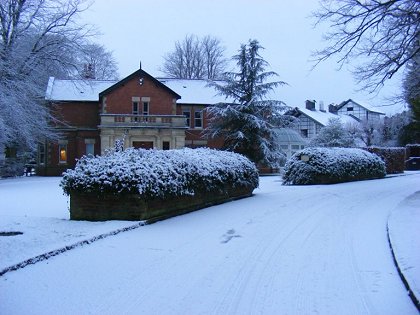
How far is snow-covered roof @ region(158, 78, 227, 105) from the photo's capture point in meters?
43.8

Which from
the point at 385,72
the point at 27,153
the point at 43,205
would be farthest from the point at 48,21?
the point at 385,72

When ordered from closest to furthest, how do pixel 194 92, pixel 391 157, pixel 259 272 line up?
pixel 259 272 → pixel 391 157 → pixel 194 92

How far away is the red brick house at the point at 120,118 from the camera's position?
3859 cm

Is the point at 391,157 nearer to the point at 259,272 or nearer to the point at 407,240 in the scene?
the point at 407,240

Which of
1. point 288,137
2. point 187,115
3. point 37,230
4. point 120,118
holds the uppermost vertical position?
point 187,115

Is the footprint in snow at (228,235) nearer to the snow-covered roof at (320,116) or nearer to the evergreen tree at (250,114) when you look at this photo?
the evergreen tree at (250,114)

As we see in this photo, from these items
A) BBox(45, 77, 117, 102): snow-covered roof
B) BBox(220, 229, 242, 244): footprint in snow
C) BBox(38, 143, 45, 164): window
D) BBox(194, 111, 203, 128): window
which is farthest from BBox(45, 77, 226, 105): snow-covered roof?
BBox(220, 229, 242, 244): footprint in snow

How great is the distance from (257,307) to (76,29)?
29.6 m

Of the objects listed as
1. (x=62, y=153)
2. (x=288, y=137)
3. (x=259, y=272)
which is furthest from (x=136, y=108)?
(x=259, y=272)

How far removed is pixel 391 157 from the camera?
32438 millimetres

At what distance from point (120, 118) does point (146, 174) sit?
28498 millimetres

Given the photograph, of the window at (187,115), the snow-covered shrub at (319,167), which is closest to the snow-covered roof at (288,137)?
the window at (187,115)

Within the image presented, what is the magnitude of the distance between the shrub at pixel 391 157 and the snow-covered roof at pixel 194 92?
51.8ft

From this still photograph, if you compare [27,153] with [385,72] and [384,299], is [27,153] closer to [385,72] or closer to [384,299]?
[385,72]
